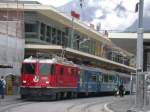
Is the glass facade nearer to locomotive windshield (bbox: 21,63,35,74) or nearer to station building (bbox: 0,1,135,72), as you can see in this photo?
station building (bbox: 0,1,135,72)

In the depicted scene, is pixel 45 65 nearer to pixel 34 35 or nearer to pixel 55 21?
pixel 34 35

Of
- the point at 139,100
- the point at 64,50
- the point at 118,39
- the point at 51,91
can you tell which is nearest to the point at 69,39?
the point at 64,50

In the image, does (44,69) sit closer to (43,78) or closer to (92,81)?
(43,78)

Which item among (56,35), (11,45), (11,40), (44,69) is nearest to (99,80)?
(11,45)

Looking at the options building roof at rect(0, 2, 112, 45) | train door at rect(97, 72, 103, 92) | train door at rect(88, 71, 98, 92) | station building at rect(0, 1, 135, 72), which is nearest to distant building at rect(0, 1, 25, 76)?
building roof at rect(0, 2, 112, 45)

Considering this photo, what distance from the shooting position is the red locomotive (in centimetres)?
4062

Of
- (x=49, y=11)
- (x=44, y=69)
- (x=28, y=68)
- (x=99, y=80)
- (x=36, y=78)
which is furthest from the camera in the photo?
(x=49, y=11)

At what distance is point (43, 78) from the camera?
41156mm

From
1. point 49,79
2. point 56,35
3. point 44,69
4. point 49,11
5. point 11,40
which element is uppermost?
point 49,11

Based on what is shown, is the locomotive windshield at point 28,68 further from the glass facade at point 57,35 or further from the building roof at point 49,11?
the glass facade at point 57,35

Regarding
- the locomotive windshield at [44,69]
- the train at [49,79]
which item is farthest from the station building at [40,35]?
the locomotive windshield at [44,69]

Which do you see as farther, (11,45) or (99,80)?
(99,80)

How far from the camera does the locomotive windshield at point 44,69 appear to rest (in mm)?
41219

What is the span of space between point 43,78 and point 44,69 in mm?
770
